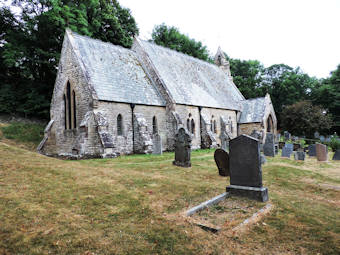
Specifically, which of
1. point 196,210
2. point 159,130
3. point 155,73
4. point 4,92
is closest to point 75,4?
point 4,92

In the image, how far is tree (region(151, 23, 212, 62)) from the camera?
1607 inches

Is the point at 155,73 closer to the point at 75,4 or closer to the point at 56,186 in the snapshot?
the point at 75,4

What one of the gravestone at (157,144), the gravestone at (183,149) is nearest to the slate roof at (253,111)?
the gravestone at (157,144)

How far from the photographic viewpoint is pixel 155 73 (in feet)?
70.0

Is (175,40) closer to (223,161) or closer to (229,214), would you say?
(223,161)

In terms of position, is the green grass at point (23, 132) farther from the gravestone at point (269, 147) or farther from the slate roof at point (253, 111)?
the slate roof at point (253, 111)

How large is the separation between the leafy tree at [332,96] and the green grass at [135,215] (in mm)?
36839

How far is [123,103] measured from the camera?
57.7 feet

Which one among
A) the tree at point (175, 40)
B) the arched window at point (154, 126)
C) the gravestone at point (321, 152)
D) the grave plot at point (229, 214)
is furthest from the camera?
the tree at point (175, 40)

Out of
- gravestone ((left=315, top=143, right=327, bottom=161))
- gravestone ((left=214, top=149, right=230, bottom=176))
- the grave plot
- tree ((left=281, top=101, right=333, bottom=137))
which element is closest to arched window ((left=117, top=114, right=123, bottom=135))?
gravestone ((left=214, top=149, right=230, bottom=176))

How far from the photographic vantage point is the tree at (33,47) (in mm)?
23234

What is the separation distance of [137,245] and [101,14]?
30921 millimetres

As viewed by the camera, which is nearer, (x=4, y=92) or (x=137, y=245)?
(x=137, y=245)

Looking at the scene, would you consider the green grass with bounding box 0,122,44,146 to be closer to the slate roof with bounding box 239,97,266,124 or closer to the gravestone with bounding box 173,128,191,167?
the gravestone with bounding box 173,128,191,167
